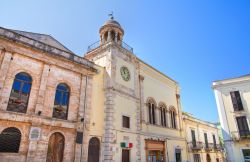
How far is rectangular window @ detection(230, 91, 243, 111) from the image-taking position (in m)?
22.0

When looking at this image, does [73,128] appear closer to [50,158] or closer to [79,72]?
[50,158]

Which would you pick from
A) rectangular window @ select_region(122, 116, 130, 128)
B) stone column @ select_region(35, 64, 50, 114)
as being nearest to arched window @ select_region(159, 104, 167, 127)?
rectangular window @ select_region(122, 116, 130, 128)

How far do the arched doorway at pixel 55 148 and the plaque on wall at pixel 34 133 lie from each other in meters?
0.92

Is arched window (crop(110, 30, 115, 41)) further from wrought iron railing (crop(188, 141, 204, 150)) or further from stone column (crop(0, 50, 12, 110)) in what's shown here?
wrought iron railing (crop(188, 141, 204, 150))

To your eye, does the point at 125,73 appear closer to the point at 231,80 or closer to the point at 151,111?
the point at 151,111

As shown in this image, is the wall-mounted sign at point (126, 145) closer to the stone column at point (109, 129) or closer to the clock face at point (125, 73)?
the stone column at point (109, 129)

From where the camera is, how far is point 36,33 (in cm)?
1847

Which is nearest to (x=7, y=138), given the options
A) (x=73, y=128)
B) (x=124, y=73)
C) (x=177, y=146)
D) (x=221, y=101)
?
(x=73, y=128)

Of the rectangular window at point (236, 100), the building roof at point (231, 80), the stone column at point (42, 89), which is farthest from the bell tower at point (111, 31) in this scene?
the rectangular window at point (236, 100)

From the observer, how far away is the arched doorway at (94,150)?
44.6 ft

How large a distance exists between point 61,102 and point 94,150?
430 centimetres

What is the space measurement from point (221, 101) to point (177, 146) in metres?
7.79

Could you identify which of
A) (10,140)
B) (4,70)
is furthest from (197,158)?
(4,70)

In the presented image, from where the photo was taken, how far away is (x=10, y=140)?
1057 centimetres
